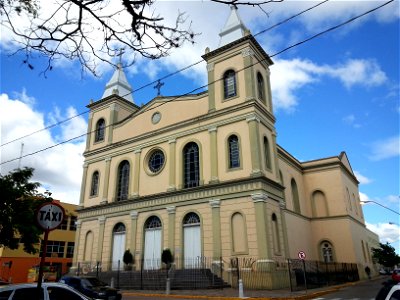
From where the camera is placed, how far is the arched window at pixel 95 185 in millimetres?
30127

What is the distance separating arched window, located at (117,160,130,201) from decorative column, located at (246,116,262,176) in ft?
38.7

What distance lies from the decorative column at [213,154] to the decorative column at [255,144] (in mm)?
2646

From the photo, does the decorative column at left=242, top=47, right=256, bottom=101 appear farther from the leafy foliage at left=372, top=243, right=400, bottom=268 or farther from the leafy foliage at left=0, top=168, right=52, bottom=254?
the leafy foliage at left=372, top=243, right=400, bottom=268

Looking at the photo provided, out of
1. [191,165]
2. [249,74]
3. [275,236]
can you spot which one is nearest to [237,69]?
[249,74]

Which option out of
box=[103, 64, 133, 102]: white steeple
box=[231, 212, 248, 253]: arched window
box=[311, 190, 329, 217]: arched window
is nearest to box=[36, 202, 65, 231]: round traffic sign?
box=[231, 212, 248, 253]: arched window

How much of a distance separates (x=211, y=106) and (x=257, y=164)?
604 cm

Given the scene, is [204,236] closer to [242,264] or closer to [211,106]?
[242,264]

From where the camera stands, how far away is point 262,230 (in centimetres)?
1966

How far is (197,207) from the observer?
22828 mm

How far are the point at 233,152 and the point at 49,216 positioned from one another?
17.3 meters

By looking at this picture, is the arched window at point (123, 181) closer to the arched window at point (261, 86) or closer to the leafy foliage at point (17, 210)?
the arched window at point (261, 86)

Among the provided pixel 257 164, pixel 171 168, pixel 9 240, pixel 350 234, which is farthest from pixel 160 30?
pixel 350 234

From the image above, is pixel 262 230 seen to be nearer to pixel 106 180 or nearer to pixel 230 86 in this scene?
pixel 230 86

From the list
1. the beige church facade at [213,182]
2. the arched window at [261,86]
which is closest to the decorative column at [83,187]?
the beige church facade at [213,182]
